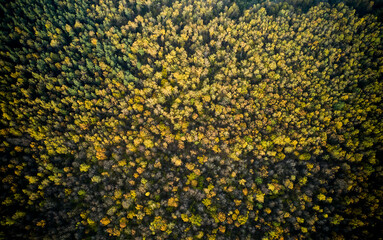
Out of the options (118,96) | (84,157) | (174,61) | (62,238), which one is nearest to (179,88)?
(174,61)

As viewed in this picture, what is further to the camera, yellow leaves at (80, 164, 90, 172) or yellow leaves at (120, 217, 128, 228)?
yellow leaves at (80, 164, 90, 172)

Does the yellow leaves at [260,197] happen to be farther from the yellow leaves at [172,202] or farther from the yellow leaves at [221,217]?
the yellow leaves at [172,202]

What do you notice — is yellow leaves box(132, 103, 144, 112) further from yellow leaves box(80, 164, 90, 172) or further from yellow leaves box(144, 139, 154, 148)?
yellow leaves box(80, 164, 90, 172)

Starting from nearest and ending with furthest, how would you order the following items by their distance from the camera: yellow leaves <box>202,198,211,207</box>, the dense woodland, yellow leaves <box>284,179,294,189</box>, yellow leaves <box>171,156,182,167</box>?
the dense woodland
yellow leaves <box>202,198,211,207</box>
yellow leaves <box>284,179,294,189</box>
yellow leaves <box>171,156,182,167</box>

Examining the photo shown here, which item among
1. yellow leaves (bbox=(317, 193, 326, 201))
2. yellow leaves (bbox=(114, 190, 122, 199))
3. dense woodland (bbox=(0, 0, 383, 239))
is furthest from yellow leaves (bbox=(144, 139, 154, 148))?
yellow leaves (bbox=(317, 193, 326, 201))

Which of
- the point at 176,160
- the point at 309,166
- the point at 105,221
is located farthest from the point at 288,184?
the point at 105,221

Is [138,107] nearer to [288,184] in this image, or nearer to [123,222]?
[123,222]

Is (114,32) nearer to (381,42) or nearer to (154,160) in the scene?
(154,160)

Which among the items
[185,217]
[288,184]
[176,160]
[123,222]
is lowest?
[123,222]
